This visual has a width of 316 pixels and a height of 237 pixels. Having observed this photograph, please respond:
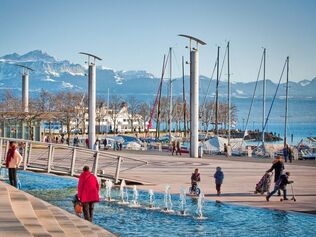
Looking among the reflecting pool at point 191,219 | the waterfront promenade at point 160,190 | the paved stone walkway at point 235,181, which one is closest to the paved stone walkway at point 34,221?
the waterfront promenade at point 160,190

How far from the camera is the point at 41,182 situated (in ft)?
110

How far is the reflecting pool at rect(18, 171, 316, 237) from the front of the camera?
18375mm

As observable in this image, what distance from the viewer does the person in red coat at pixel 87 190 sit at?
695 inches

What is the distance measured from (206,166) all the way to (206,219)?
71.4 feet

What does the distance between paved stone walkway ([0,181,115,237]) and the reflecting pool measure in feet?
10.7

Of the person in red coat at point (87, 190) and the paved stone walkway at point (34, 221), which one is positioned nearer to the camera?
the paved stone walkway at point (34, 221)

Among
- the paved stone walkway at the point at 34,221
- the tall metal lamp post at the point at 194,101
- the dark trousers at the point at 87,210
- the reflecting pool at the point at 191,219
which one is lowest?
the reflecting pool at the point at 191,219

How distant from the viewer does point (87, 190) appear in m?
17.8

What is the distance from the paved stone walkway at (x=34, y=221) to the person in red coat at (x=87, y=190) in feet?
5.24

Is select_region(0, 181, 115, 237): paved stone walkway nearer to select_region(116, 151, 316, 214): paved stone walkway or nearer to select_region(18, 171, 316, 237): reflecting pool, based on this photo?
select_region(18, 171, 316, 237): reflecting pool

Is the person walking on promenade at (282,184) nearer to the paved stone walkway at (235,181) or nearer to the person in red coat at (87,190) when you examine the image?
the paved stone walkway at (235,181)

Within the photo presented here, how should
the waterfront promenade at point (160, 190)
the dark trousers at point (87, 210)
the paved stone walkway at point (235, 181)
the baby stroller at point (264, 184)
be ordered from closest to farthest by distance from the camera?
the waterfront promenade at point (160, 190) < the dark trousers at point (87, 210) < the paved stone walkway at point (235, 181) < the baby stroller at point (264, 184)

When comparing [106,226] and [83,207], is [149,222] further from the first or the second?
[83,207]

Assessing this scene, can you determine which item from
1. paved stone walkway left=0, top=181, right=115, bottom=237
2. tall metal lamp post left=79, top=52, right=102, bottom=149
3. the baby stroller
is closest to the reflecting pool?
the baby stroller
